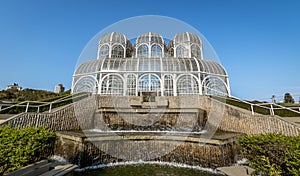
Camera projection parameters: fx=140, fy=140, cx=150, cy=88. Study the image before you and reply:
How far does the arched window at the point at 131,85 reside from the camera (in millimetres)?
16688

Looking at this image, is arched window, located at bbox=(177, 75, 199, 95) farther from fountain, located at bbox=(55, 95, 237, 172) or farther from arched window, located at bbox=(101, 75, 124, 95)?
fountain, located at bbox=(55, 95, 237, 172)

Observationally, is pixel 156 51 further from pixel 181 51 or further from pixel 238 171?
pixel 238 171

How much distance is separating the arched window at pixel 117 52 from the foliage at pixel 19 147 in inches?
749

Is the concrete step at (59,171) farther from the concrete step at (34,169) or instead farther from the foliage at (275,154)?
the foliage at (275,154)

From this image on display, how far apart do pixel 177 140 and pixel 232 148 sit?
2.67 meters

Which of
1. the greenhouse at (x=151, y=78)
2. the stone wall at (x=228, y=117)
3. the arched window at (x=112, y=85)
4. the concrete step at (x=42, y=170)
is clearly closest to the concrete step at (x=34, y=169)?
the concrete step at (x=42, y=170)

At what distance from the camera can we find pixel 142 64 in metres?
17.3

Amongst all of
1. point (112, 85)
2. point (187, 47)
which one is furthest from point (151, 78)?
point (187, 47)

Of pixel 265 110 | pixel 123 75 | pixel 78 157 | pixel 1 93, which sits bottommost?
pixel 78 157

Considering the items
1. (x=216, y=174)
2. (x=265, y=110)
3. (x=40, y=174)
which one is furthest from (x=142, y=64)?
(x=40, y=174)

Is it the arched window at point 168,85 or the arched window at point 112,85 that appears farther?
the arched window at point 168,85

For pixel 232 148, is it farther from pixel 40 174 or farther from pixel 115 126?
pixel 115 126

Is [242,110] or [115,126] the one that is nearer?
A: [242,110]

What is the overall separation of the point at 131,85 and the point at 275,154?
580 inches
